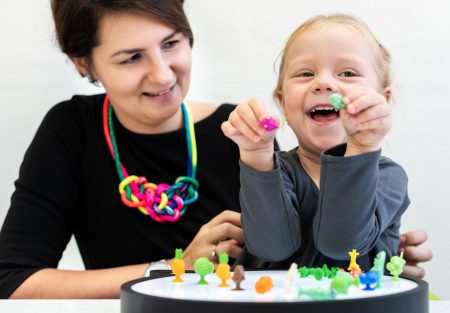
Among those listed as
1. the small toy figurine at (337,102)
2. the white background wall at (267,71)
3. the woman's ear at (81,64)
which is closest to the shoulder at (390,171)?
the small toy figurine at (337,102)

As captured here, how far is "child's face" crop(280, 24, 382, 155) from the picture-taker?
3.36 ft

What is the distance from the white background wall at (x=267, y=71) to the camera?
2082mm

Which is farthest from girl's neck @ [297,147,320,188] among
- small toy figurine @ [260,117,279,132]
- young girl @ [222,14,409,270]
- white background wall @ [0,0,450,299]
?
white background wall @ [0,0,450,299]

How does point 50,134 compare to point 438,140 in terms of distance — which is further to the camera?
point 438,140

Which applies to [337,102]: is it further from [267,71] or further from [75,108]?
[267,71]

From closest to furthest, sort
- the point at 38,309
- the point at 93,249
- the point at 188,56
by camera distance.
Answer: the point at 38,309 < the point at 188,56 < the point at 93,249

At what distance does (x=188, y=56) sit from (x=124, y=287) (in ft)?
2.69

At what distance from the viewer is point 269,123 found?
2.76ft

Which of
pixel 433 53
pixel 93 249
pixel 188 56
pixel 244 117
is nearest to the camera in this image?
pixel 244 117

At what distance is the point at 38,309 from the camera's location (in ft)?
3.23

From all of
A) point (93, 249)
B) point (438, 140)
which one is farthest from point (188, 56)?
point (438, 140)

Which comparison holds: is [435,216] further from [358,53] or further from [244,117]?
[244,117]

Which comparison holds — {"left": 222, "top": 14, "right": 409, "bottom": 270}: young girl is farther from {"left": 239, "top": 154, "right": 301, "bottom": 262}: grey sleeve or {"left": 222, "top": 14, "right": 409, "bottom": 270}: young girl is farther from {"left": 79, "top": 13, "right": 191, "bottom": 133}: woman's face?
{"left": 79, "top": 13, "right": 191, "bottom": 133}: woman's face

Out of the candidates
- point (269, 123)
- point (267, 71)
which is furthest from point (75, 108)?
point (269, 123)
